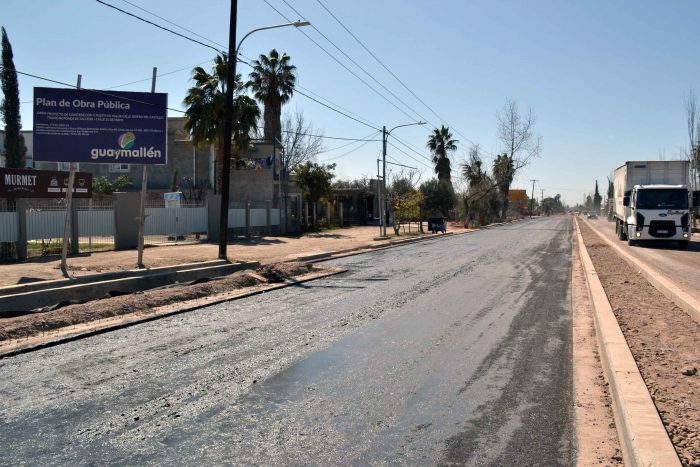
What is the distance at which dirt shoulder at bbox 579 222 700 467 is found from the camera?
4.68 metres

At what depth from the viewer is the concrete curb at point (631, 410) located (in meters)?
4.10

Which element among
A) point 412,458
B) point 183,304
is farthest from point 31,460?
point 183,304

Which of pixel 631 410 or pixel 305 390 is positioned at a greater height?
pixel 631 410

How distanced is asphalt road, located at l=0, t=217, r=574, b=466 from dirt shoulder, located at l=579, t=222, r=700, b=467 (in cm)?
78

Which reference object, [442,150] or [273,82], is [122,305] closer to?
[273,82]

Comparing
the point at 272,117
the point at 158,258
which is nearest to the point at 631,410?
the point at 158,258

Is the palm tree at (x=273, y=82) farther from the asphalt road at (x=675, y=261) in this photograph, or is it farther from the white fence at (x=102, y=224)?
the asphalt road at (x=675, y=261)

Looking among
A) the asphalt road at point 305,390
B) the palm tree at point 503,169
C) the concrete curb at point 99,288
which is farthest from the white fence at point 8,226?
the palm tree at point 503,169

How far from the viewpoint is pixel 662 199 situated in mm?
26984

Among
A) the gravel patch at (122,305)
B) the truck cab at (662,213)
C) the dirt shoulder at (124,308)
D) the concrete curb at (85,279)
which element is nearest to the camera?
the dirt shoulder at (124,308)

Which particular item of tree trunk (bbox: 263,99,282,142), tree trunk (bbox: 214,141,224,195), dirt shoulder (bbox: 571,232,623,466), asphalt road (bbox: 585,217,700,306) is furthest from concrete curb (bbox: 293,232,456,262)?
dirt shoulder (bbox: 571,232,623,466)

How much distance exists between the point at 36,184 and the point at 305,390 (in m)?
17.3

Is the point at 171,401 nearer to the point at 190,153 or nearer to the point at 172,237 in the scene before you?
the point at 172,237

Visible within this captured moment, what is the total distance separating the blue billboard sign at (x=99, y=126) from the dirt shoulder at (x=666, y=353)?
12.5 metres
